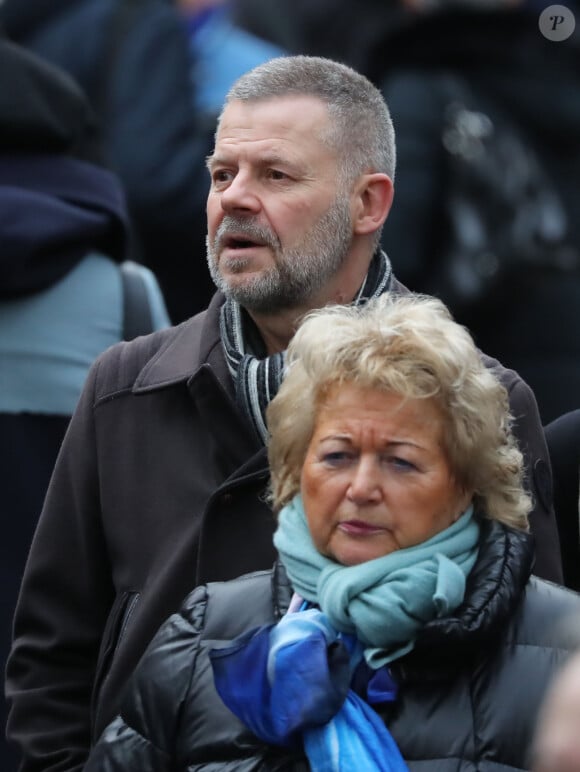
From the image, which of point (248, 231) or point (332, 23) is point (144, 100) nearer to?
point (332, 23)

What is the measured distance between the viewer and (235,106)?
3705 mm

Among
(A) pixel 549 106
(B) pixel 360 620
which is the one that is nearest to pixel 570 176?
(A) pixel 549 106

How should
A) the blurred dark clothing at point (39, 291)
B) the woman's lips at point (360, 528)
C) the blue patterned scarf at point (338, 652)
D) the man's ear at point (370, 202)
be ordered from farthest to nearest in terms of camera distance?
the blurred dark clothing at point (39, 291) < the man's ear at point (370, 202) < the woman's lips at point (360, 528) < the blue patterned scarf at point (338, 652)

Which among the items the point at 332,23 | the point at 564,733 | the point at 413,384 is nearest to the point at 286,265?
the point at 413,384

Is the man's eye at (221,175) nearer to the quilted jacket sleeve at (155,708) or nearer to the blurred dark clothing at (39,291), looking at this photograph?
the blurred dark clothing at (39,291)

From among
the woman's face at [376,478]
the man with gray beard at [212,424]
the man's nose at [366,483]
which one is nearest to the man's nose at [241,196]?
the man with gray beard at [212,424]

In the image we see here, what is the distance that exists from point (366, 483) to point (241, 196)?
810 millimetres

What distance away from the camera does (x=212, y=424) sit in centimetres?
357

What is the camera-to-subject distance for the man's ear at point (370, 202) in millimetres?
3754

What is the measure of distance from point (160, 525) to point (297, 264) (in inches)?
21.6

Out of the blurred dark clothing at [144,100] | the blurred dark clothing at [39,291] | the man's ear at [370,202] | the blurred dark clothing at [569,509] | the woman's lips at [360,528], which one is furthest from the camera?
the blurred dark clothing at [144,100]

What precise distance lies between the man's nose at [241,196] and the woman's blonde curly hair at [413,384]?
1.44 feet

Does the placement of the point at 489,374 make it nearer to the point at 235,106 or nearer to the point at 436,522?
the point at 436,522

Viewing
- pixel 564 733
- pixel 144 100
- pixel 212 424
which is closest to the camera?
pixel 564 733
